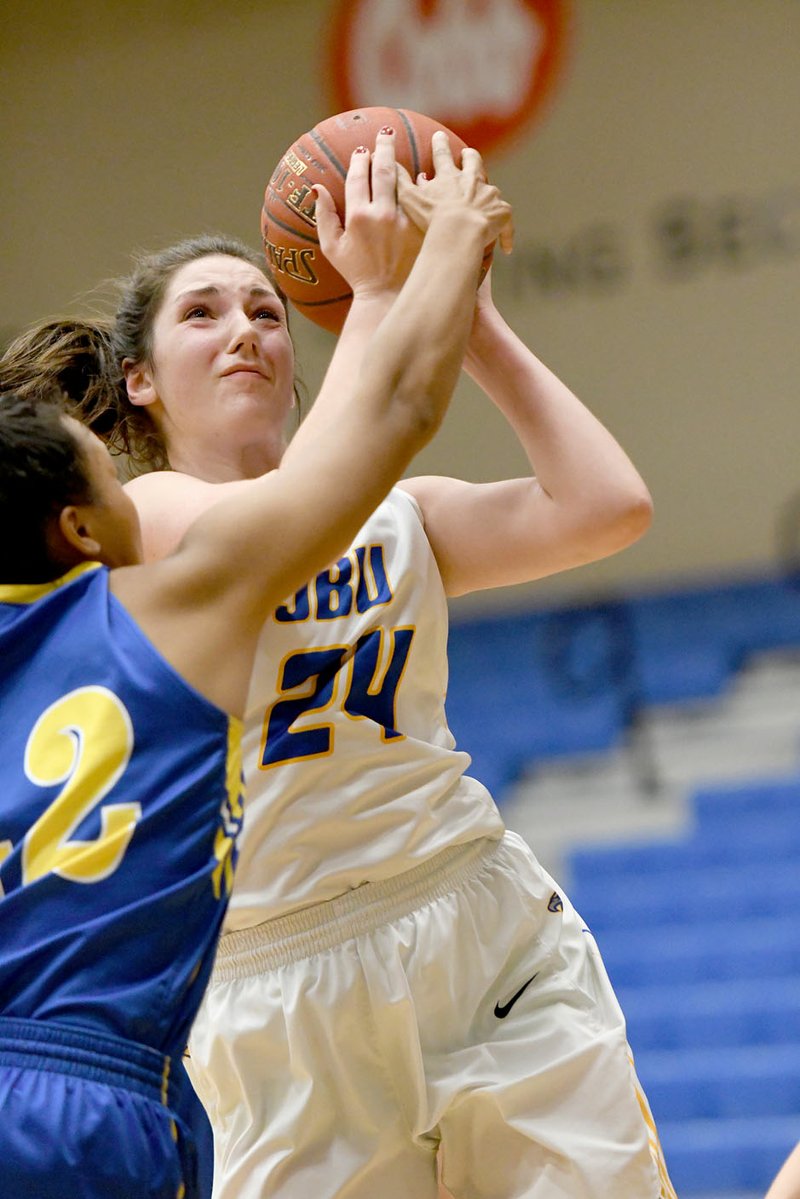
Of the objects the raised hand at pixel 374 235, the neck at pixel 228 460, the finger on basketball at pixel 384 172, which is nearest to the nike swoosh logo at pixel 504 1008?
the neck at pixel 228 460

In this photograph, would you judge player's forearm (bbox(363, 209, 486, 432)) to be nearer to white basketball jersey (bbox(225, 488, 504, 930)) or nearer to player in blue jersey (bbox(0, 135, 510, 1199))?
player in blue jersey (bbox(0, 135, 510, 1199))

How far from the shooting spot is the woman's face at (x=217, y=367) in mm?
2857

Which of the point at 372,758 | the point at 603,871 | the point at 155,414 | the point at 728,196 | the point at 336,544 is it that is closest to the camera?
the point at 336,544

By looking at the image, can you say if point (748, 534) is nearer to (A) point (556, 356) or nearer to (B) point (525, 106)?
(A) point (556, 356)

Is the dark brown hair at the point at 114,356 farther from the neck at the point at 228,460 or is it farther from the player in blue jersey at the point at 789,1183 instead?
the player in blue jersey at the point at 789,1183

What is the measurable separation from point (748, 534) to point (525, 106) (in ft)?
11.4

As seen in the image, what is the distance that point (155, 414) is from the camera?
3.05 metres

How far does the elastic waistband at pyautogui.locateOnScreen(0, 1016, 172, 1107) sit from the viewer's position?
1.80 metres

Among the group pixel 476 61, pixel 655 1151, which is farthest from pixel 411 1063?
pixel 476 61

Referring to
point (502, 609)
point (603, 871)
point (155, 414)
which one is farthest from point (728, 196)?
point (155, 414)

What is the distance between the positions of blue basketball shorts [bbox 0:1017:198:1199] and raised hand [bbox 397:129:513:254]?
1314mm

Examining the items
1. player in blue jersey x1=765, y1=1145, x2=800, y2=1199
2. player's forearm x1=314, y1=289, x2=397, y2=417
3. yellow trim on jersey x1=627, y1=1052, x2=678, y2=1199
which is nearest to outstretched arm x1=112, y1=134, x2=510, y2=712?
player's forearm x1=314, y1=289, x2=397, y2=417

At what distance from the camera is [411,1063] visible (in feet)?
8.39

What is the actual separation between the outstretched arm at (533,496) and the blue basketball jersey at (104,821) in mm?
1007
